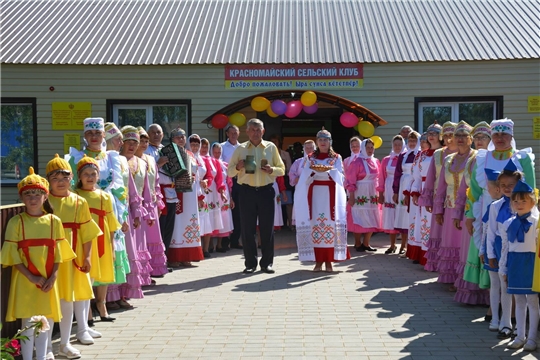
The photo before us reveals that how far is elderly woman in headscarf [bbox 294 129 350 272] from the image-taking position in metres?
10.2

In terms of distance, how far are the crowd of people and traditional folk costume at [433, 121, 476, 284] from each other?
0.05ft

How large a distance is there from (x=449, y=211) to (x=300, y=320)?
2.61 m

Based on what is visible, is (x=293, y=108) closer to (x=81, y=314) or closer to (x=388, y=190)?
(x=388, y=190)

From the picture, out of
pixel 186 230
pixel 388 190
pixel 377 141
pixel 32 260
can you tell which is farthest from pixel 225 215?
pixel 32 260

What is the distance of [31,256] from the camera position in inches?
213

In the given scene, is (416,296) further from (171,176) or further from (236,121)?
(236,121)

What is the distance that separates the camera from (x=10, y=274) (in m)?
5.79

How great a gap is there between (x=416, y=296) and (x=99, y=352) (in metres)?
4.00

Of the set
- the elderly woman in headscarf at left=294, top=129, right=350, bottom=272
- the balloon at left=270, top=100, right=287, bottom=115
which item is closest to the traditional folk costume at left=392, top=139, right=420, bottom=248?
the elderly woman in headscarf at left=294, top=129, right=350, bottom=272

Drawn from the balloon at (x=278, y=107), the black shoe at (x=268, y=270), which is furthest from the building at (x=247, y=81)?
the black shoe at (x=268, y=270)

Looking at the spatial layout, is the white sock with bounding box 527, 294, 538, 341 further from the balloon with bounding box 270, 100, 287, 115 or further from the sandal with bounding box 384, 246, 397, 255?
the balloon with bounding box 270, 100, 287, 115

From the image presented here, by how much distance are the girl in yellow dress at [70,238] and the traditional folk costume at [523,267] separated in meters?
3.49

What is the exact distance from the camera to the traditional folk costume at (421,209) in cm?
1060

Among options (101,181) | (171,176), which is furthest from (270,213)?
(101,181)
